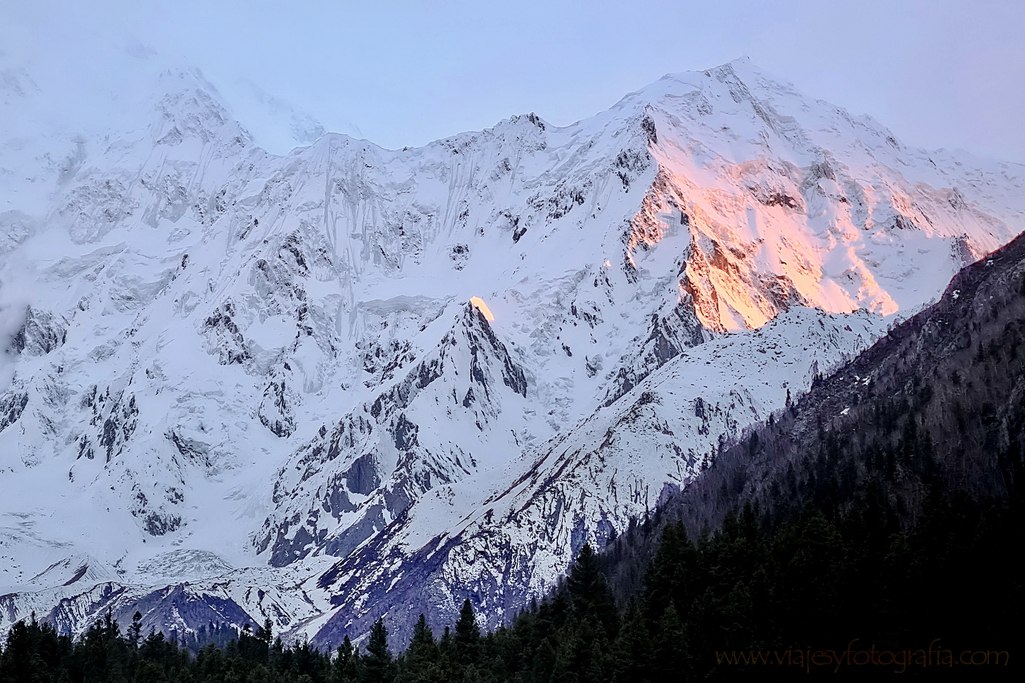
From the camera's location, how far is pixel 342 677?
479 feet

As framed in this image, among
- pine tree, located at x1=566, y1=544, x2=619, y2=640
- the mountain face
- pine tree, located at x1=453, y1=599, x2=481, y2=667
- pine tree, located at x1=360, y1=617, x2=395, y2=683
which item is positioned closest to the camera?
the mountain face

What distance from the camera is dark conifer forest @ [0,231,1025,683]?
342 ft

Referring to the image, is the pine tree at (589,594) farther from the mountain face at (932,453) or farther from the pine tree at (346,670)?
the pine tree at (346,670)

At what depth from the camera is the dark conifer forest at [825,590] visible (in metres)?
104

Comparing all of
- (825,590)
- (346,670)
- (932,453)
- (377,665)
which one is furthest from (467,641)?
(932,453)

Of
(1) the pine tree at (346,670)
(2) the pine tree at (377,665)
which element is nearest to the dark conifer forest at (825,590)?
(2) the pine tree at (377,665)

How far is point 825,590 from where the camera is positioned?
11075 centimetres

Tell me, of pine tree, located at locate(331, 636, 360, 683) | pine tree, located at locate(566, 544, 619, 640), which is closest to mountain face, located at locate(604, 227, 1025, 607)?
pine tree, located at locate(566, 544, 619, 640)

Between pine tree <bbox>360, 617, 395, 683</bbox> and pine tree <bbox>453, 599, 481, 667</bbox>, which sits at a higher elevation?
pine tree <bbox>360, 617, 395, 683</bbox>

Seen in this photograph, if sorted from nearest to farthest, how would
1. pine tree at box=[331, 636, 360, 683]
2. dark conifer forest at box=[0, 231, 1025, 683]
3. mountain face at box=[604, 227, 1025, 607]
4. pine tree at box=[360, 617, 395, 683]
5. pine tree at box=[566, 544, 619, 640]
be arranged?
dark conifer forest at box=[0, 231, 1025, 683]
mountain face at box=[604, 227, 1025, 607]
pine tree at box=[360, 617, 395, 683]
pine tree at box=[331, 636, 360, 683]
pine tree at box=[566, 544, 619, 640]

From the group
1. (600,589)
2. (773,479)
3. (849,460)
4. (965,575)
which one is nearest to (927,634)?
(965,575)

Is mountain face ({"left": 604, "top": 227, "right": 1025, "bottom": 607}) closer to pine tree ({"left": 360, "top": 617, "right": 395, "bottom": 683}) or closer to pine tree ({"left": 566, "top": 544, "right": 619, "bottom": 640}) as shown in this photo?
pine tree ({"left": 566, "top": 544, "right": 619, "bottom": 640})

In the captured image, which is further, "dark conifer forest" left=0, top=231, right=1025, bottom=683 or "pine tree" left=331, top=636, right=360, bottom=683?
"pine tree" left=331, top=636, right=360, bottom=683

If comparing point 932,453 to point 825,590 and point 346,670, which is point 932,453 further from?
point 346,670
